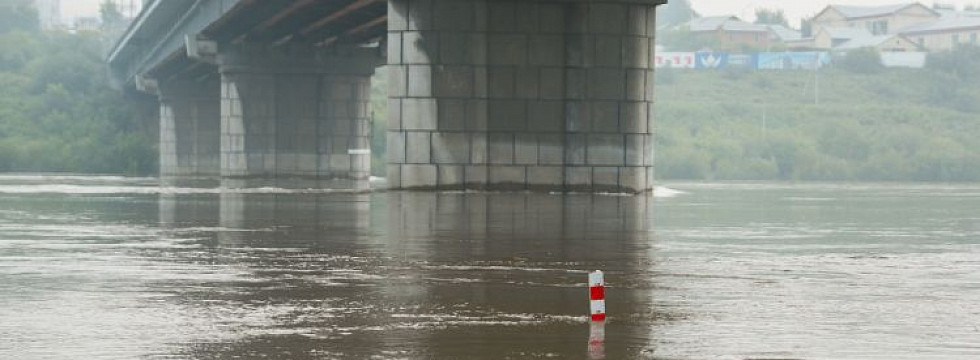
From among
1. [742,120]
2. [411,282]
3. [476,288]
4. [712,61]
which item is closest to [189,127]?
[742,120]

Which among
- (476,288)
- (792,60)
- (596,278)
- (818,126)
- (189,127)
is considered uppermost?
(792,60)

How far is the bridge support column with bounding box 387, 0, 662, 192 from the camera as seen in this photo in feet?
146

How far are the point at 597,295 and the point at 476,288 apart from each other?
3.72m

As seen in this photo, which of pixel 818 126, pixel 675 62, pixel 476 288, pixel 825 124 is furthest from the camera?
pixel 675 62

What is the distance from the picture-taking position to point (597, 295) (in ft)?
44.4

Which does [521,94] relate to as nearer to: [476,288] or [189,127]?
[476,288]

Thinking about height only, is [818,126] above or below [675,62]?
below

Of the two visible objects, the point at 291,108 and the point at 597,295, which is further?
the point at 291,108

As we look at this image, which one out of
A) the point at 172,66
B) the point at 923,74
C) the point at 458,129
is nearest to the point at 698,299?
the point at 458,129

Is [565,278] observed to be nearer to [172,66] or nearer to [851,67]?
[172,66]

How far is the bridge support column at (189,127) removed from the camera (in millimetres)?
117438

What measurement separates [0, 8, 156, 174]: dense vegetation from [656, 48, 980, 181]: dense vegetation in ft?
141

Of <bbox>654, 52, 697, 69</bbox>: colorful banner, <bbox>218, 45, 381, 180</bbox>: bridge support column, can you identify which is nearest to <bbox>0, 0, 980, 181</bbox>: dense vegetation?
<bbox>654, 52, 697, 69</bbox>: colorful banner

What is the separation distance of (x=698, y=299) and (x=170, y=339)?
5641 millimetres
